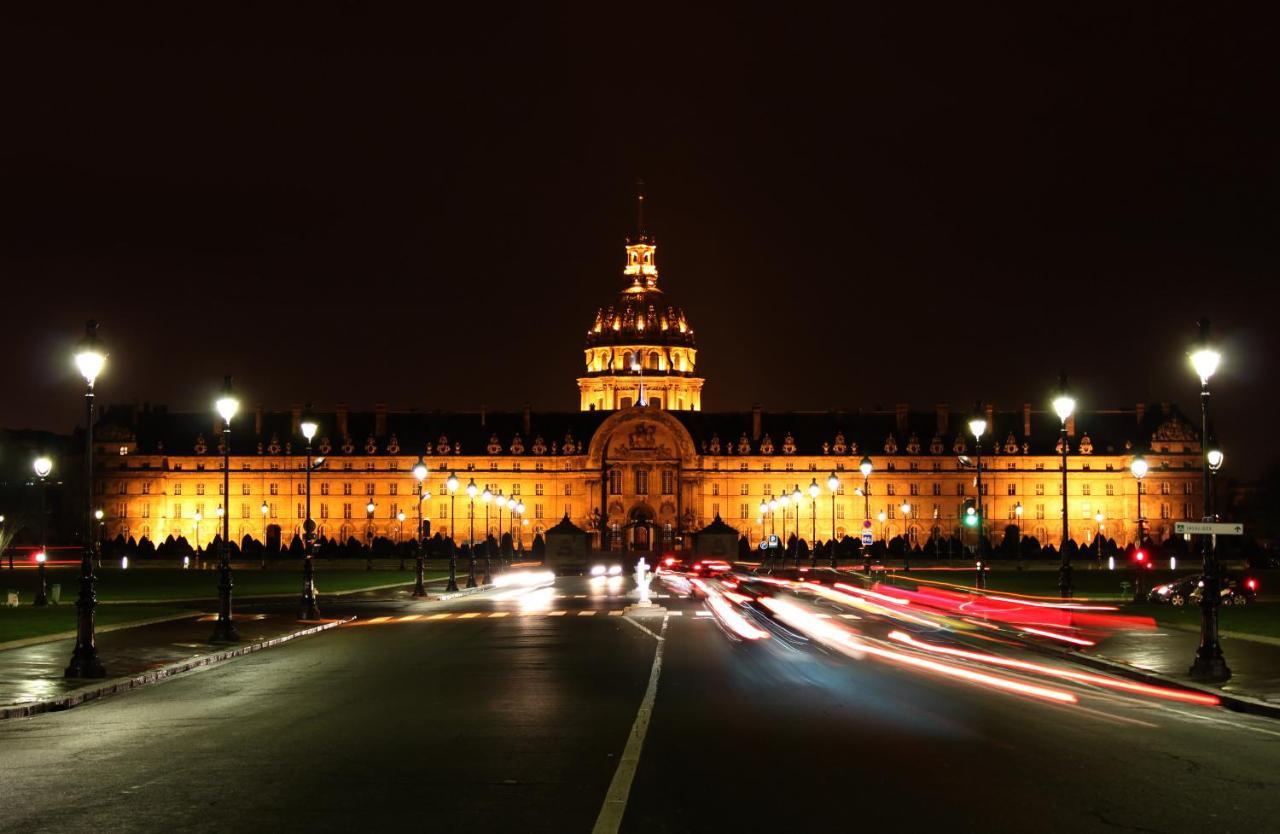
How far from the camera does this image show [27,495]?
166000 mm

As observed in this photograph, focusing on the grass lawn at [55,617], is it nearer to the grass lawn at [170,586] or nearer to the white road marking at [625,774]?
the grass lawn at [170,586]

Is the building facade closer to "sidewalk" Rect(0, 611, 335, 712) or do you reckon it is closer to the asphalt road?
"sidewalk" Rect(0, 611, 335, 712)

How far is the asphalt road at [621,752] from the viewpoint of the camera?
42.8 ft

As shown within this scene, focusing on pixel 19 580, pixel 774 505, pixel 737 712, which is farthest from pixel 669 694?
pixel 774 505

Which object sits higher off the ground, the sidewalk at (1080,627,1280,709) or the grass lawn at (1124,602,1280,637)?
the sidewalk at (1080,627,1280,709)

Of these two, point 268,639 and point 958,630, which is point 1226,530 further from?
point 268,639

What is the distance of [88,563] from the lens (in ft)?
86.9

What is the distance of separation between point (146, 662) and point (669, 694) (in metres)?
9.72

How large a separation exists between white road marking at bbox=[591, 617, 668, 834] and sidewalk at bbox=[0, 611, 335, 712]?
24.7ft

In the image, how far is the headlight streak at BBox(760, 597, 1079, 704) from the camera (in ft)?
74.8

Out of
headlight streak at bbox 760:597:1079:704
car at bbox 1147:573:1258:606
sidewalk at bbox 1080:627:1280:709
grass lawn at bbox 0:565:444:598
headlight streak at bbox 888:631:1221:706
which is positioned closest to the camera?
headlight streak at bbox 888:631:1221:706

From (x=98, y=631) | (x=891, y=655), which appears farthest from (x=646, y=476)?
(x=891, y=655)

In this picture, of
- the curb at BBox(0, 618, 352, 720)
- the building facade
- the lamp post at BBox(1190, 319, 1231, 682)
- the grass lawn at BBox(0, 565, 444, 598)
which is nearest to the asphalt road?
the curb at BBox(0, 618, 352, 720)

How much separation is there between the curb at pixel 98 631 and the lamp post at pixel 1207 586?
19933mm
